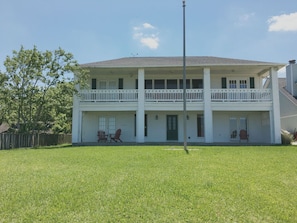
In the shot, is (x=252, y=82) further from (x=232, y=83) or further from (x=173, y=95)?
(x=173, y=95)

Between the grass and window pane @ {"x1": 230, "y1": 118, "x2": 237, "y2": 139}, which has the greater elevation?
window pane @ {"x1": 230, "y1": 118, "x2": 237, "y2": 139}

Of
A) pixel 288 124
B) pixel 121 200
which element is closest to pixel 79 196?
pixel 121 200

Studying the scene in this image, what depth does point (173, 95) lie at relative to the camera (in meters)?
18.6

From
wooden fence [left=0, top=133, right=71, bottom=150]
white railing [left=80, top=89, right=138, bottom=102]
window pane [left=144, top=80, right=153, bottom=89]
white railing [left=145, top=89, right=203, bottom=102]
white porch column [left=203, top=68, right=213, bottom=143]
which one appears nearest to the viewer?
wooden fence [left=0, top=133, right=71, bottom=150]

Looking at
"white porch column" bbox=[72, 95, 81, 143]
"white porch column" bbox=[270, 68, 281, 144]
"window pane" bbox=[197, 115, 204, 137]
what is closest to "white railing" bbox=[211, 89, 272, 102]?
"white porch column" bbox=[270, 68, 281, 144]

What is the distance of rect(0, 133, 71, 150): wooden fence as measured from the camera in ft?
50.4

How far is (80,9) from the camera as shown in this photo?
44.0ft

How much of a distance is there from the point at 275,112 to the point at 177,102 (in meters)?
6.48

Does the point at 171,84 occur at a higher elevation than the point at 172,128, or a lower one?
higher

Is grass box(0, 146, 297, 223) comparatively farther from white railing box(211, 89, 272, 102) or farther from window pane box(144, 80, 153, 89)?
window pane box(144, 80, 153, 89)

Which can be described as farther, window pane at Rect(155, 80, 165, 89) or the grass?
window pane at Rect(155, 80, 165, 89)

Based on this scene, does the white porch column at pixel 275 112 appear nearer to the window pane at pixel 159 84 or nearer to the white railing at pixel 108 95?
the window pane at pixel 159 84

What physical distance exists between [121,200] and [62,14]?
11891 millimetres

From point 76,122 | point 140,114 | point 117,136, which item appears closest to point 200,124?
point 140,114
